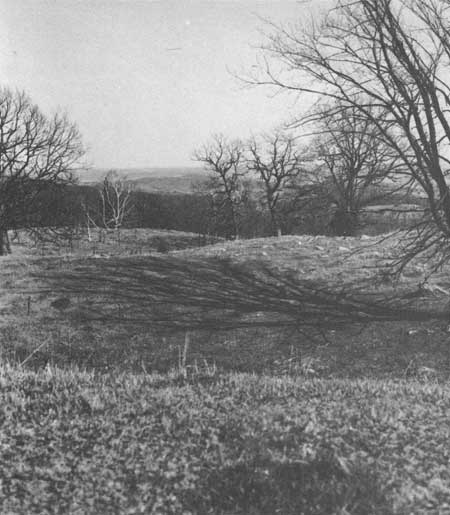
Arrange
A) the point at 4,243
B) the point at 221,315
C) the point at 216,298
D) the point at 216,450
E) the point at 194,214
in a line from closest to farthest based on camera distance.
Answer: the point at 216,450, the point at 221,315, the point at 216,298, the point at 4,243, the point at 194,214

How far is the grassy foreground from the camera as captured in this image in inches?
86.4

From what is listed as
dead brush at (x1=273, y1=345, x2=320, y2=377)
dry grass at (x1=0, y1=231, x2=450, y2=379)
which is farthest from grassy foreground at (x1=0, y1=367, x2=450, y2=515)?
dead brush at (x1=273, y1=345, x2=320, y2=377)

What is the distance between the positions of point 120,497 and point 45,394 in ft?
4.14

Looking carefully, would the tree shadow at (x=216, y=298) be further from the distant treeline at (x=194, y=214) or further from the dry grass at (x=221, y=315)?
the distant treeline at (x=194, y=214)

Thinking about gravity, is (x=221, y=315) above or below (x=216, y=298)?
below

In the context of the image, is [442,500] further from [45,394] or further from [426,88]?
[426,88]

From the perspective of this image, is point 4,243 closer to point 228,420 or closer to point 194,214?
point 194,214

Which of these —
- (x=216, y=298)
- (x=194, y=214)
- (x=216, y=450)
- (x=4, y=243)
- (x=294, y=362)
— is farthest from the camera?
(x=194, y=214)

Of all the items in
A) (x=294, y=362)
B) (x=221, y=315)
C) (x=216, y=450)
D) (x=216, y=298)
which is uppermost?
(x=216, y=450)

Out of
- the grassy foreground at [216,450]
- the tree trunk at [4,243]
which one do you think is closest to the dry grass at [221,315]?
the grassy foreground at [216,450]

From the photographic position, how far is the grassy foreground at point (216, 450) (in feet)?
7.20

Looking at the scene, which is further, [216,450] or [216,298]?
[216,298]

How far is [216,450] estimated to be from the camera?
2.57 m

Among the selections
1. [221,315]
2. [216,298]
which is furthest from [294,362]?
[216,298]
